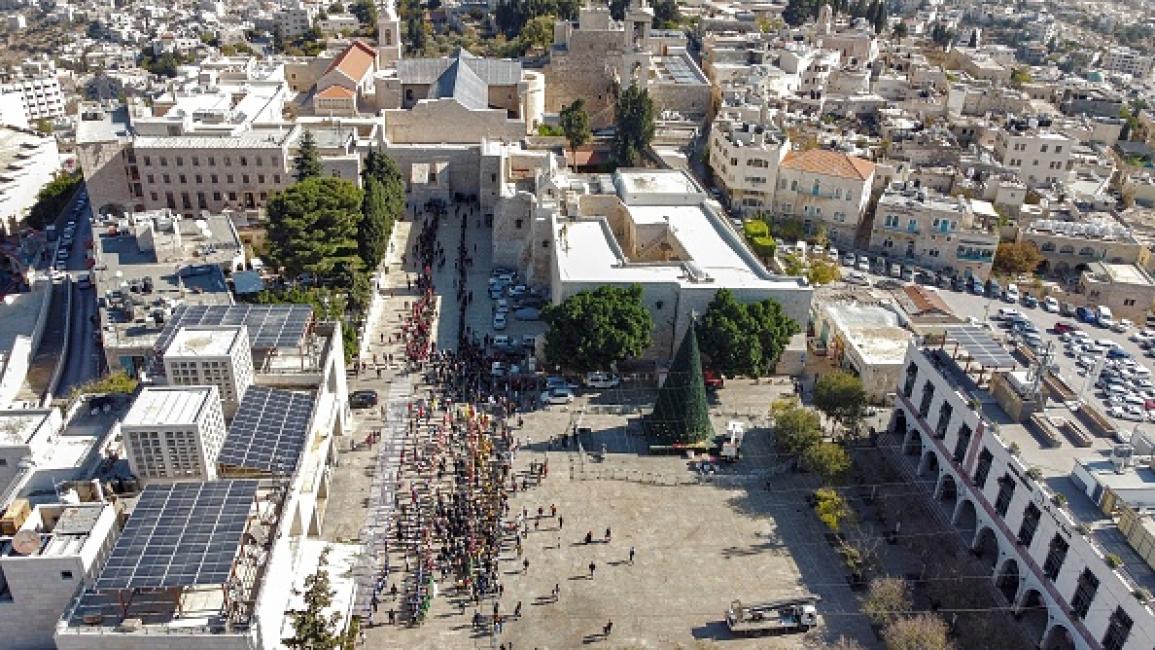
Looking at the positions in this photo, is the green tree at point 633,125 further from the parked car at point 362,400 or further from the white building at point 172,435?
the white building at point 172,435

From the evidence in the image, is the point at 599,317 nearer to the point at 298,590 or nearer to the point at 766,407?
the point at 766,407

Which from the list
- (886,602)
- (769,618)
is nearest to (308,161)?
(769,618)

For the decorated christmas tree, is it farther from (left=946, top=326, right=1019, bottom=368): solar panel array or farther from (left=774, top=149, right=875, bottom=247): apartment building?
(left=774, top=149, right=875, bottom=247): apartment building

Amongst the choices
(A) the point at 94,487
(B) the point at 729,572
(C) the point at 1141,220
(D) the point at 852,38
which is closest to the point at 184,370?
(A) the point at 94,487

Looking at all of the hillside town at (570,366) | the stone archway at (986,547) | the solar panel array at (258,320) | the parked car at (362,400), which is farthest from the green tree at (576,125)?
the stone archway at (986,547)

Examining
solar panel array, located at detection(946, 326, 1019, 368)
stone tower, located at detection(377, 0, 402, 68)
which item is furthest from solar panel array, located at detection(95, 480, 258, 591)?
stone tower, located at detection(377, 0, 402, 68)

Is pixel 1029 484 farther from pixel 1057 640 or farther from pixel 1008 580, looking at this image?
pixel 1057 640
